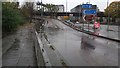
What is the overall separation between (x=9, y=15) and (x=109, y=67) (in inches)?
726

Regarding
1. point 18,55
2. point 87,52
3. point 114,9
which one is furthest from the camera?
point 114,9

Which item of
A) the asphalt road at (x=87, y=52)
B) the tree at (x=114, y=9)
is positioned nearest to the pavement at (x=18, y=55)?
the asphalt road at (x=87, y=52)

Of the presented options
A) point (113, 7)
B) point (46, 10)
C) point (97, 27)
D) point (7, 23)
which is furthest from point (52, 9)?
point (7, 23)

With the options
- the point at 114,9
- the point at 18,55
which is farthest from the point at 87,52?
the point at 114,9

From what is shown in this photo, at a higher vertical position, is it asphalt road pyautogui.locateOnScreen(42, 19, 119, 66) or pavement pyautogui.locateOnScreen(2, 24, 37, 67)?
pavement pyautogui.locateOnScreen(2, 24, 37, 67)

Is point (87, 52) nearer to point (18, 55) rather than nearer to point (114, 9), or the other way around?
point (18, 55)

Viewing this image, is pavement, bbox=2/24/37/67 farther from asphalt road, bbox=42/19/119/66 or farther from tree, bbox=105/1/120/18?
tree, bbox=105/1/120/18

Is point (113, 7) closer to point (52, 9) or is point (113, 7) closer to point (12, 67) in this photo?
point (52, 9)

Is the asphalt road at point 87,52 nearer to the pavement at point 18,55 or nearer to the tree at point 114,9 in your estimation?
the pavement at point 18,55

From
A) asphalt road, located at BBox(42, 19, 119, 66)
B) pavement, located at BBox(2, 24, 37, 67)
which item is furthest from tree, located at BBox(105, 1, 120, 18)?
pavement, located at BBox(2, 24, 37, 67)

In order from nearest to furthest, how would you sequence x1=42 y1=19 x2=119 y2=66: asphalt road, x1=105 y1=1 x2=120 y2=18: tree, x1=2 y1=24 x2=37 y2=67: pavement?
x1=2 y1=24 x2=37 y2=67: pavement < x1=42 y1=19 x2=119 y2=66: asphalt road < x1=105 y1=1 x2=120 y2=18: tree

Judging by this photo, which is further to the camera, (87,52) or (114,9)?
(114,9)

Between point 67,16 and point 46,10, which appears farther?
point 67,16

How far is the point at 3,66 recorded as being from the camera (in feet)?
33.0
